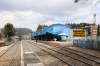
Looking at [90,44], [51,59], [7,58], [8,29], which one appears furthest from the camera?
[8,29]

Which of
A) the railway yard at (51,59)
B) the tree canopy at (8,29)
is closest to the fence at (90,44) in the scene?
Answer: the railway yard at (51,59)

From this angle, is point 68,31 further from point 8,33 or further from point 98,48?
point 98,48

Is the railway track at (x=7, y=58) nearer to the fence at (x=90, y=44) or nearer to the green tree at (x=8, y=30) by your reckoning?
the fence at (x=90, y=44)

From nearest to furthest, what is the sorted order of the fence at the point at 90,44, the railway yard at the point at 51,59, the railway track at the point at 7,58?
the railway yard at the point at 51,59 → the railway track at the point at 7,58 → the fence at the point at 90,44

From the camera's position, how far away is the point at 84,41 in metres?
29.3

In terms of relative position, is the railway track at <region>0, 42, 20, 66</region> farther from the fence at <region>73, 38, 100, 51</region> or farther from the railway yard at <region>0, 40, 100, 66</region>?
the fence at <region>73, 38, 100, 51</region>

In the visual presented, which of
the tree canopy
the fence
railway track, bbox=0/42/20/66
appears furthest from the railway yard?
the tree canopy

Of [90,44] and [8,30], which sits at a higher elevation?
[8,30]

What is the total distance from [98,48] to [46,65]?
1260 cm

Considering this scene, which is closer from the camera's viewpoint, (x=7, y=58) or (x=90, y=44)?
(x=7, y=58)

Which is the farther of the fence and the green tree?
the green tree

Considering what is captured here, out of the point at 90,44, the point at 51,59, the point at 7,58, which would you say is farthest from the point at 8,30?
the point at 51,59

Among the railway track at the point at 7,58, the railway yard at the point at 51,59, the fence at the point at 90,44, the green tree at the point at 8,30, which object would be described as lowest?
the railway track at the point at 7,58

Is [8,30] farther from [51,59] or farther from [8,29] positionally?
[51,59]
